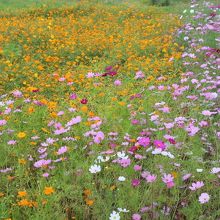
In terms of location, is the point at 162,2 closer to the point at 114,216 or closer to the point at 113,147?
the point at 113,147

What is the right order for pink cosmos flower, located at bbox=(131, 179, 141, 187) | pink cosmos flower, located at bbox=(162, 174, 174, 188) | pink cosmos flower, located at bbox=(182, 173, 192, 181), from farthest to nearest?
1. pink cosmos flower, located at bbox=(182, 173, 192, 181)
2. pink cosmos flower, located at bbox=(131, 179, 141, 187)
3. pink cosmos flower, located at bbox=(162, 174, 174, 188)

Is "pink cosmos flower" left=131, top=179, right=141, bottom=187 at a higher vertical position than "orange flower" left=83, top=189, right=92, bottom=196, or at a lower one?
higher

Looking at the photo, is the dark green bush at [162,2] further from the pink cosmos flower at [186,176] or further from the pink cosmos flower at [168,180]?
the pink cosmos flower at [168,180]

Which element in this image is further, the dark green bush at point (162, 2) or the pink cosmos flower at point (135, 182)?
the dark green bush at point (162, 2)

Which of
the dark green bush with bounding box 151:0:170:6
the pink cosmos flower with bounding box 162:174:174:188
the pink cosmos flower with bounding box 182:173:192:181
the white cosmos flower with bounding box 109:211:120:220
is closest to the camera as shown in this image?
the white cosmos flower with bounding box 109:211:120:220

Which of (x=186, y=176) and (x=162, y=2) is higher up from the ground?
(x=186, y=176)

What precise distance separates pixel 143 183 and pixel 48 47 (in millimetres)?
5438

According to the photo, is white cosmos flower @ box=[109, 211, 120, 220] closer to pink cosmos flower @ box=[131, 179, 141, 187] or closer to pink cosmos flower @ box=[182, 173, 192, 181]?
pink cosmos flower @ box=[131, 179, 141, 187]

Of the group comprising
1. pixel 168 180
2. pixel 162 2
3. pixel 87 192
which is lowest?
pixel 162 2

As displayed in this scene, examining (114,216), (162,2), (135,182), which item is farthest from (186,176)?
(162,2)

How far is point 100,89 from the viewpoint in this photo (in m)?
4.98

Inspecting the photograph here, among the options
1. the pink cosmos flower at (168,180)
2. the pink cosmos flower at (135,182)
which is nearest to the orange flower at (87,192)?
the pink cosmos flower at (135,182)

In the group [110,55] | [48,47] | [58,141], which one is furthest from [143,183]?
[48,47]

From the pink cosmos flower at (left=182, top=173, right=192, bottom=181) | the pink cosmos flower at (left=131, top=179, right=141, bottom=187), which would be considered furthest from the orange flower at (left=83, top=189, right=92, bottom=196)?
the pink cosmos flower at (left=182, top=173, right=192, bottom=181)
